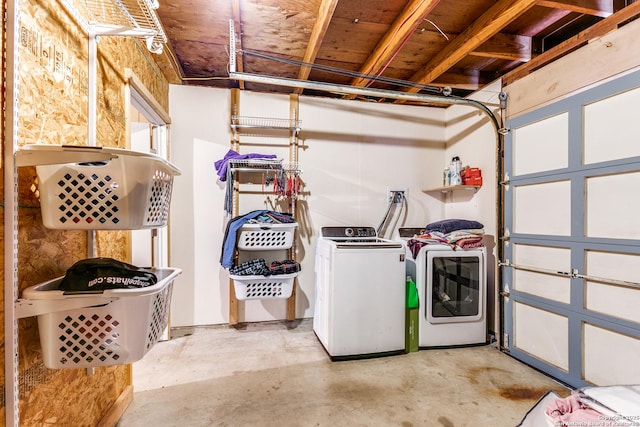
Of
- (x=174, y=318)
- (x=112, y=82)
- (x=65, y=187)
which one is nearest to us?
(x=65, y=187)

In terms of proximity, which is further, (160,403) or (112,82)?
(160,403)

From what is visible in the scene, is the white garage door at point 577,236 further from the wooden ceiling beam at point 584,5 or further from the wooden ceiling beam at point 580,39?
the wooden ceiling beam at point 584,5

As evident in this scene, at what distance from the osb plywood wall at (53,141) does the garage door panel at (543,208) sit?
2881 millimetres

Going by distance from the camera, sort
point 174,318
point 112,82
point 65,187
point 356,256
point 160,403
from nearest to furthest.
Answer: point 65,187 → point 112,82 → point 160,403 → point 356,256 → point 174,318

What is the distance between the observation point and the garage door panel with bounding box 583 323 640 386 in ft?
5.68

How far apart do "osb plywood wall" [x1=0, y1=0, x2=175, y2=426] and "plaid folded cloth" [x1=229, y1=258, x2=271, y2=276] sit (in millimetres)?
1099

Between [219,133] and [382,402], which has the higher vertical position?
[219,133]

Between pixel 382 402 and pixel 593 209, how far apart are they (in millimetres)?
1817

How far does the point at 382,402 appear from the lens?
191 centimetres

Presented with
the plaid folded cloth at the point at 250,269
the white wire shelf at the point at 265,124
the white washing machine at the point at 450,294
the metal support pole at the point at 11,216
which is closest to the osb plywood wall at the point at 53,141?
the metal support pole at the point at 11,216

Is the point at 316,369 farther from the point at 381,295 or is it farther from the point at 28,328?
the point at 28,328

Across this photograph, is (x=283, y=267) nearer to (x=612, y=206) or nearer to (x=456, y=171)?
(x=456, y=171)

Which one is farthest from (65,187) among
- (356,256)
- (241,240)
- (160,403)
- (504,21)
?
(504,21)

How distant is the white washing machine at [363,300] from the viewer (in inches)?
95.5
